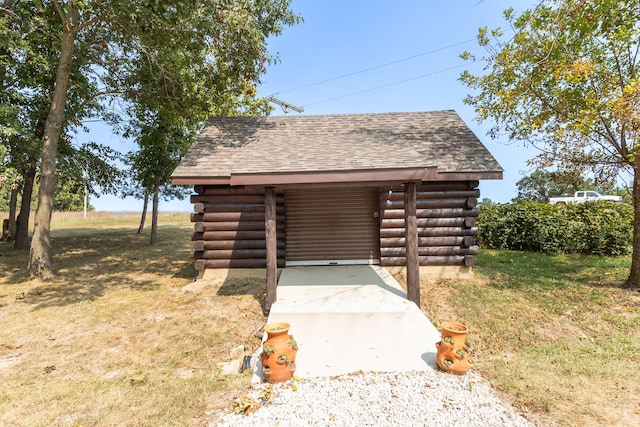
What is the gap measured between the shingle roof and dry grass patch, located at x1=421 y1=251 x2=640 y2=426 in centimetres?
277

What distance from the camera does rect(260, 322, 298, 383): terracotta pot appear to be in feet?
11.6

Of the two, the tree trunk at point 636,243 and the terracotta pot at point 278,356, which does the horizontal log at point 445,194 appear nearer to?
the tree trunk at point 636,243

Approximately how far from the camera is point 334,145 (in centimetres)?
739

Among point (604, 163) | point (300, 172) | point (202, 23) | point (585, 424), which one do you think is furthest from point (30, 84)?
point (604, 163)

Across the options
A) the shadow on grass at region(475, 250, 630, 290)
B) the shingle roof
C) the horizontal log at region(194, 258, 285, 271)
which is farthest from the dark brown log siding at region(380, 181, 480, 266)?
the horizontal log at region(194, 258, 285, 271)

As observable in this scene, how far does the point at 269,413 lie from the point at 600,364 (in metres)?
4.18

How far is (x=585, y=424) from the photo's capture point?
285 centimetres

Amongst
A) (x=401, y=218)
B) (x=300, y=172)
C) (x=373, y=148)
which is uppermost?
(x=373, y=148)

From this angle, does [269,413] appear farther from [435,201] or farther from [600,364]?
[435,201]

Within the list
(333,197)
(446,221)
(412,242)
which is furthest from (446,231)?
(333,197)

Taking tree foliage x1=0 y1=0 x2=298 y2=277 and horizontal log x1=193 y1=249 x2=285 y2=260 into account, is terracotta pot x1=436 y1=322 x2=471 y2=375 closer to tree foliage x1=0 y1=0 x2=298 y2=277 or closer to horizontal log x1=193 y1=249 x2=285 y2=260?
horizontal log x1=193 y1=249 x2=285 y2=260

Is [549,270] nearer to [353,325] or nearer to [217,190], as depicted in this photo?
[353,325]

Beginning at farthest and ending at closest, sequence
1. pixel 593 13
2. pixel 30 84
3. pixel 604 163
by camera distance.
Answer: pixel 30 84 → pixel 604 163 → pixel 593 13

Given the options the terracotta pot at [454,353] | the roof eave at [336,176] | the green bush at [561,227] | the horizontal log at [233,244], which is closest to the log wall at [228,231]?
the horizontal log at [233,244]
